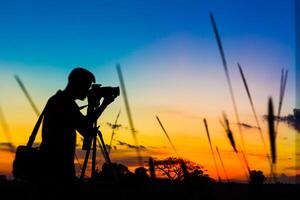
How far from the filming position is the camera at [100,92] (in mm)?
5129

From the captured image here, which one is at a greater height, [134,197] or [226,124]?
[226,124]

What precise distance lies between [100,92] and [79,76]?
448mm

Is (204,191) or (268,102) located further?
(204,191)

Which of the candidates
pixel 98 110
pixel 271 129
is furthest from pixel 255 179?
pixel 98 110

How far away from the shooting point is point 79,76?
481 cm

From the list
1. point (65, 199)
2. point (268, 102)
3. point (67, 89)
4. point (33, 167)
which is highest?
point (67, 89)

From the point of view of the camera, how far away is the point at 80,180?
15.3 ft

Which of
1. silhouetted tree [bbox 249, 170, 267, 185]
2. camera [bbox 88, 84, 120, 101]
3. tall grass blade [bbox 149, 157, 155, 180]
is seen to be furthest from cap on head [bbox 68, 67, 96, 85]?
tall grass blade [bbox 149, 157, 155, 180]

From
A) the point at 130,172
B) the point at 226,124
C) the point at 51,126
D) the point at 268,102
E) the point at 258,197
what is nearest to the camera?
the point at 268,102

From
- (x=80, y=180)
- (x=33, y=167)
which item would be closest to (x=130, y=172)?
(x=80, y=180)

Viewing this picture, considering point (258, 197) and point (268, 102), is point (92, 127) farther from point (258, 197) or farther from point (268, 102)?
point (268, 102)

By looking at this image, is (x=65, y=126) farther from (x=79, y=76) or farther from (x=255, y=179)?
(x=255, y=179)

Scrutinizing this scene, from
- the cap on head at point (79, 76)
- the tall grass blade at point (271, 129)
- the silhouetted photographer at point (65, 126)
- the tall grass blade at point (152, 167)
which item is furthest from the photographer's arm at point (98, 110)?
the tall grass blade at point (271, 129)

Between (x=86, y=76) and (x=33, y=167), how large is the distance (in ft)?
3.90
